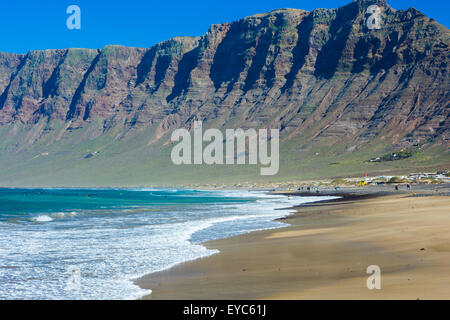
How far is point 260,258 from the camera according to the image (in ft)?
68.1

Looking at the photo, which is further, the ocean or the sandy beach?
the ocean

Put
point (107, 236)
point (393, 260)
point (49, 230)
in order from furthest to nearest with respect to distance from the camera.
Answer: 1. point (49, 230)
2. point (107, 236)
3. point (393, 260)

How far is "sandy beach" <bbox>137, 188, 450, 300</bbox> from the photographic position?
1352cm

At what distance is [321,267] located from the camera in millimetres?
17766

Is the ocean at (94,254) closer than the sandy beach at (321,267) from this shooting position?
No

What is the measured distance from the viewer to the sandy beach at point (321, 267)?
1352 centimetres

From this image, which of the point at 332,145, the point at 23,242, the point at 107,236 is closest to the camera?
the point at 23,242

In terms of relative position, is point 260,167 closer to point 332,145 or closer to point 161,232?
point 332,145

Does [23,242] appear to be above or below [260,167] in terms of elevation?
below

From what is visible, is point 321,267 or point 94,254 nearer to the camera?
Answer: point 321,267
